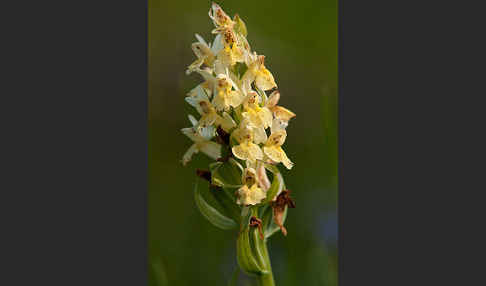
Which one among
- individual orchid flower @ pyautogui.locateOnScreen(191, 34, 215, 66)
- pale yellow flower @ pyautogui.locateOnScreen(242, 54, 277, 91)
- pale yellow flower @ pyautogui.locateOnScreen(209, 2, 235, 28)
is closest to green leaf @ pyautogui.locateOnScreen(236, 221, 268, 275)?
pale yellow flower @ pyautogui.locateOnScreen(242, 54, 277, 91)

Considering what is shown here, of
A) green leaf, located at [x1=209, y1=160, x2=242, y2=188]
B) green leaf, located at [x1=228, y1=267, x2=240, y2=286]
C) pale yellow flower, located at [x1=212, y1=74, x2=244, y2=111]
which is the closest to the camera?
pale yellow flower, located at [x1=212, y1=74, x2=244, y2=111]

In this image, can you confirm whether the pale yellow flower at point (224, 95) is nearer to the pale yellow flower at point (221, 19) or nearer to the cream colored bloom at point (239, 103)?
the cream colored bloom at point (239, 103)

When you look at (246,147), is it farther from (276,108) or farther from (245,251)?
(245,251)

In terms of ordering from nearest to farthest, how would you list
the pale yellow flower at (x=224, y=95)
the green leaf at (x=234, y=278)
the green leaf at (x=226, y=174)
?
the pale yellow flower at (x=224, y=95) → the green leaf at (x=226, y=174) → the green leaf at (x=234, y=278)

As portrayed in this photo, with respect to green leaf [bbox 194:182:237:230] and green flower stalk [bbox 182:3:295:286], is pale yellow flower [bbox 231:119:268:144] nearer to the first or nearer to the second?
green flower stalk [bbox 182:3:295:286]

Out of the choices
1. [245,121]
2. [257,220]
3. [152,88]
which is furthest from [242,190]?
[152,88]

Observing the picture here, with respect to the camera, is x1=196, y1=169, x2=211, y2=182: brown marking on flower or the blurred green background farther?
the blurred green background

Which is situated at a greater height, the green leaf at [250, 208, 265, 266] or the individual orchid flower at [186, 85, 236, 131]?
the individual orchid flower at [186, 85, 236, 131]

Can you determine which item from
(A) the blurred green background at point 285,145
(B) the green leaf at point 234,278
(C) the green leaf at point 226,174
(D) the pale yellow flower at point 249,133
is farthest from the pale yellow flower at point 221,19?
(B) the green leaf at point 234,278
